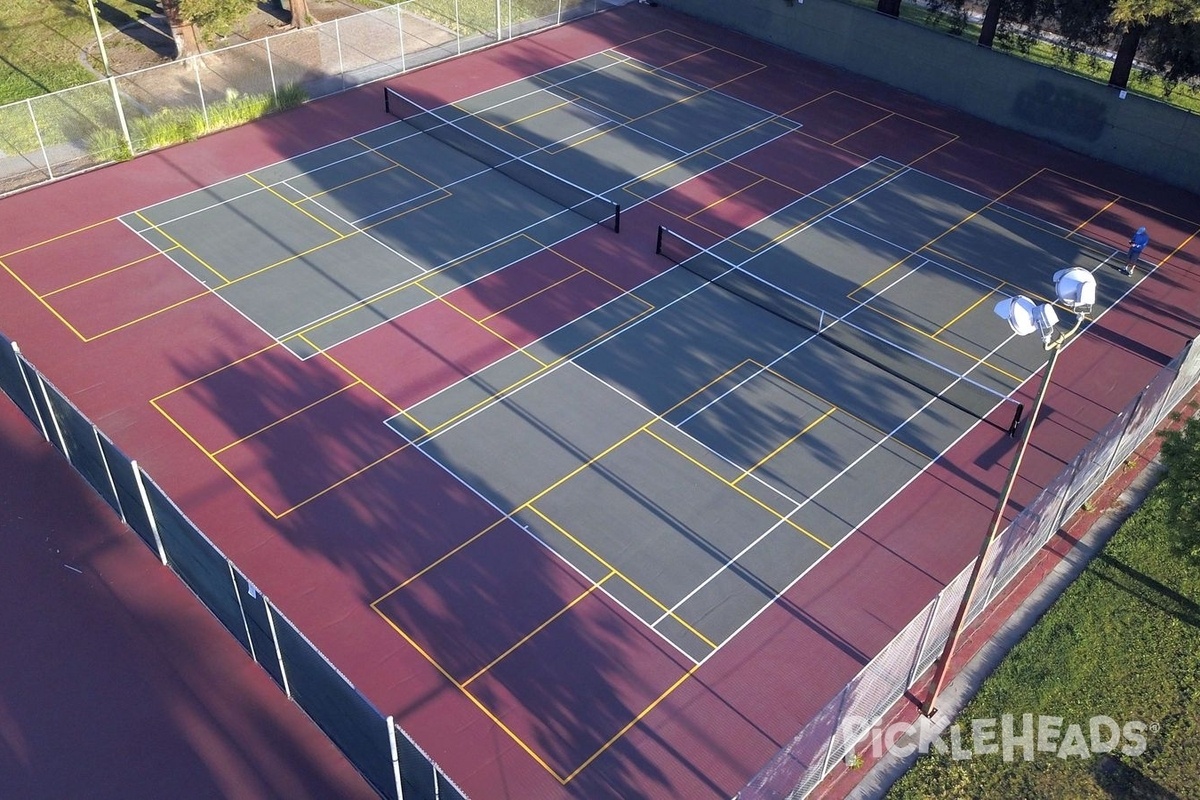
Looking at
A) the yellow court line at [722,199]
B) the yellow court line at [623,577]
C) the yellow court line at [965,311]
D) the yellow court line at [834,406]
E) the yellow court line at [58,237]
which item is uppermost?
the yellow court line at [722,199]

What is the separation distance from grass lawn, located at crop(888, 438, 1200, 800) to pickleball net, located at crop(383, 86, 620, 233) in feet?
46.8

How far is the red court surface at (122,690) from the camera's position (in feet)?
49.3

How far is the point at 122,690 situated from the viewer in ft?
53.0

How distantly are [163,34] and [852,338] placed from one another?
27.3 m

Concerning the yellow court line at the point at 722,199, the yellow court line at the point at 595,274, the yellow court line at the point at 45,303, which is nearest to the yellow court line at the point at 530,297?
the yellow court line at the point at 595,274

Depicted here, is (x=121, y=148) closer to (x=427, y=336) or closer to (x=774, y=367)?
(x=427, y=336)

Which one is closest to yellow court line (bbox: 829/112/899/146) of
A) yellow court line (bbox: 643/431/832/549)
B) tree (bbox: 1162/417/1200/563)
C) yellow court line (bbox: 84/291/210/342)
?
yellow court line (bbox: 643/431/832/549)

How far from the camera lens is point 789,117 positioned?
33.8 meters

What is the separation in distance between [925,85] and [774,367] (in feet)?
58.1

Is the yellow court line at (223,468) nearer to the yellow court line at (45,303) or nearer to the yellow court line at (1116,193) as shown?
the yellow court line at (45,303)

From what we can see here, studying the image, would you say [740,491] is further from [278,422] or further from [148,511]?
[148,511]

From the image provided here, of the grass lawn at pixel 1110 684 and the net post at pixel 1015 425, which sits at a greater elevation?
the net post at pixel 1015 425

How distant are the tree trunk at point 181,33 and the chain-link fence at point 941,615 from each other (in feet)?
94.5

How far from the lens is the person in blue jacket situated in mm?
26609
